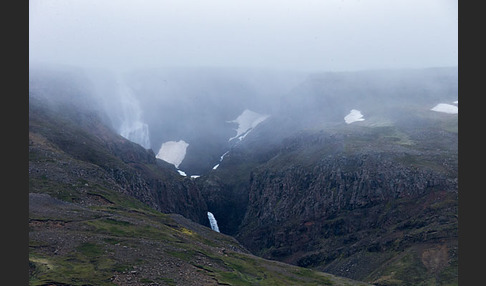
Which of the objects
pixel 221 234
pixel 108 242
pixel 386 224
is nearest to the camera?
pixel 108 242

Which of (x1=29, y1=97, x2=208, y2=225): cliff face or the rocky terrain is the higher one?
(x1=29, y1=97, x2=208, y2=225): cliff face

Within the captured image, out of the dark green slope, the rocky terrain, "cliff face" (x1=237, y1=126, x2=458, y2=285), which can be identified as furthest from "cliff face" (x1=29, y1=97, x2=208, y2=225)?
"cliff face" (x1=237, y1=126, x2=458, y2=285)

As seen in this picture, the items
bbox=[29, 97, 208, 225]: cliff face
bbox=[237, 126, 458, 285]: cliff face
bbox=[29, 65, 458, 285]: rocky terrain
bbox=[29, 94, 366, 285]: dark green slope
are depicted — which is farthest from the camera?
bbox=[237, 126, 458, 285]: cliff face

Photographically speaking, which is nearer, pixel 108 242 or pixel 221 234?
pixel 108 242

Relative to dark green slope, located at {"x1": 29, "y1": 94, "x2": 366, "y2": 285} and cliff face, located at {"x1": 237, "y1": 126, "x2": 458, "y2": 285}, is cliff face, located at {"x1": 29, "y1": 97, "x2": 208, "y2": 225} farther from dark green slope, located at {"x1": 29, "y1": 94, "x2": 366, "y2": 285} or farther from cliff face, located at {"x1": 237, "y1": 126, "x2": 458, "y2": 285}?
cliff face, located at {"x1": 237, "y1": 126, "x2": 458, "y2": 285}

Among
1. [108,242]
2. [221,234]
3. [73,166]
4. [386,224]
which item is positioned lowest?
[221,234]

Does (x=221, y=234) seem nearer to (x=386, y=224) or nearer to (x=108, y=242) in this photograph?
(x=386, y=224)

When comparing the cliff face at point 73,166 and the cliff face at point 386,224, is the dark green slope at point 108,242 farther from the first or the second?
the cliff face at point 386,224

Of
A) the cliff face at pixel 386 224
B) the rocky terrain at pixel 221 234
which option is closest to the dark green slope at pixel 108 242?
the rocky terrain at pixel 221 234

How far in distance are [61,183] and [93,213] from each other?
2674 cm

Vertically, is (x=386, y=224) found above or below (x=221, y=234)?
above

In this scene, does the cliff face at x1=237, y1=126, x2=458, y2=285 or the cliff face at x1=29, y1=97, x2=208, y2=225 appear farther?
the cliff face at x1=237, y1=126, x2=458, y2=285

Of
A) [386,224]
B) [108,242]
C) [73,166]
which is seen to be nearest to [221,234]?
[73,166]

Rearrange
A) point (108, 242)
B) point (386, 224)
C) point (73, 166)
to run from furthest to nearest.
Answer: point (386, 224) < point (73, 166) < point (108, 242)
